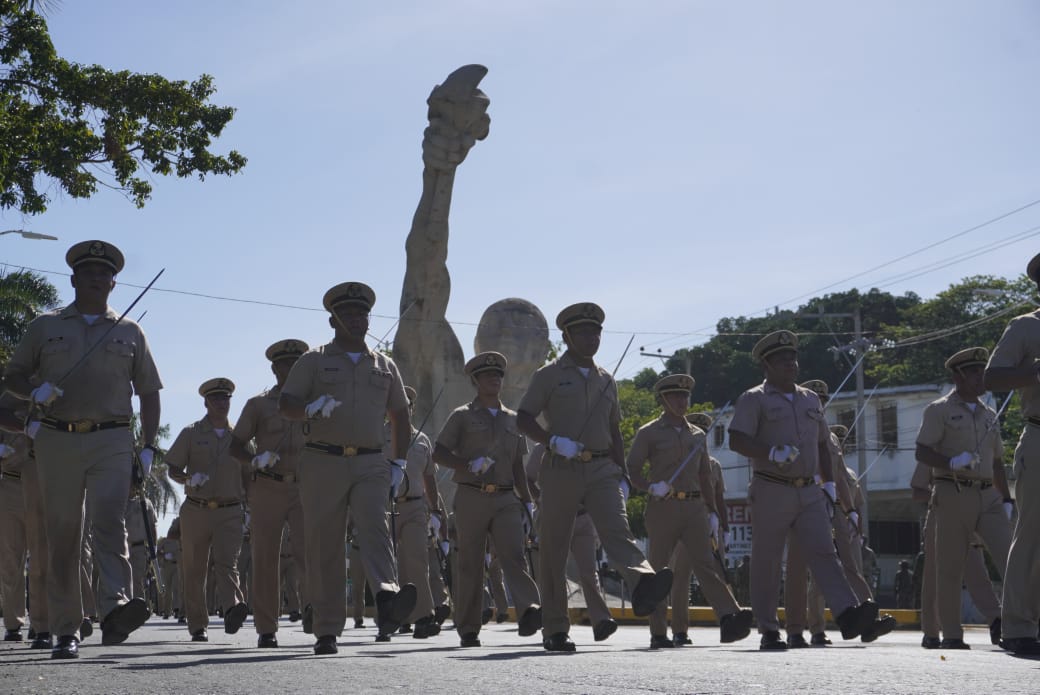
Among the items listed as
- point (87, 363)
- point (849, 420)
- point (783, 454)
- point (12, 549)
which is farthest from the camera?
point (849, 420)

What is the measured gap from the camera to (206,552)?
1412 cm

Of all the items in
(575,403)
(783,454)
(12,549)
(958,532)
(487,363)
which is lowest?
(958,532)

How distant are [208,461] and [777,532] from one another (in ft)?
18.7

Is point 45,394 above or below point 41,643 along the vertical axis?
above

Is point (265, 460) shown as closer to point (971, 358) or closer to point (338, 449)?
point (338, 449)

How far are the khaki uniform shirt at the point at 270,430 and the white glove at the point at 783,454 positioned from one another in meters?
3.79

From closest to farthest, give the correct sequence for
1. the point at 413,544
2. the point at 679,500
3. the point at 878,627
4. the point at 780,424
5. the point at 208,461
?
1. the point at 878,627
2. the point at 780,424
3. the point at 679,500
4. the point at 208,461
5. the point at 413,544

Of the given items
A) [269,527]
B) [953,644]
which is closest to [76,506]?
[269,527]

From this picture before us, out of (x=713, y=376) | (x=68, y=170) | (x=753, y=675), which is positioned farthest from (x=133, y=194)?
(x=713, y=376)

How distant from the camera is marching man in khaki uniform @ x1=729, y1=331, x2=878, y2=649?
1092 centimetres

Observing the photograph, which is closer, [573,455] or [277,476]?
[573,455]

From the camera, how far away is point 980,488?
38.5ft

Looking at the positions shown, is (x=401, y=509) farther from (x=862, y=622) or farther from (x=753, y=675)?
(x=753, y=675)

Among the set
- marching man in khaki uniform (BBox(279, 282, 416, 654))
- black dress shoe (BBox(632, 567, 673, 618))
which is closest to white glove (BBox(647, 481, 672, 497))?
black dress shoe (BBox(632, 567, 673, 618))
